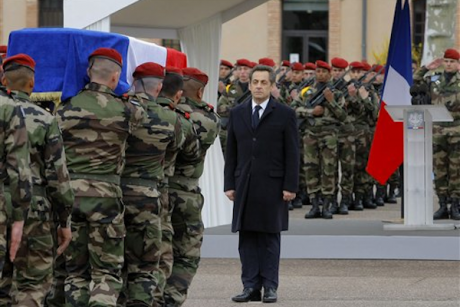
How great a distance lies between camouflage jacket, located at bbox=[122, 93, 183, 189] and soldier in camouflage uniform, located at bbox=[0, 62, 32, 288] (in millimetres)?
1288

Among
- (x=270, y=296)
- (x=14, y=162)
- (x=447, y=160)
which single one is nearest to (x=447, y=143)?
(x=447, y=160)

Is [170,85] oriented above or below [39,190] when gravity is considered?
above

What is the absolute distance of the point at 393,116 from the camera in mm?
13875

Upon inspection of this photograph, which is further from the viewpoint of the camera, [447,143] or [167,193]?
[447,143]

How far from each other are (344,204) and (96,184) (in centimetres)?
973

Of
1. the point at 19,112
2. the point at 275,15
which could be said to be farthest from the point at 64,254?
the point at 275,15

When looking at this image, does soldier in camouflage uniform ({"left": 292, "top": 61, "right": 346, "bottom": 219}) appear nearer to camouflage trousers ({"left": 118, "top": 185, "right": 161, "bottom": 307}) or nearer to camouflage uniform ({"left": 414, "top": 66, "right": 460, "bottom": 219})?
camouflage uniform ({"left": 414, "top": 66, "right": 460, "bottom": 219})

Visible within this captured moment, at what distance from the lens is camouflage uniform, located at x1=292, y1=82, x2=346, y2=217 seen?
17016mm

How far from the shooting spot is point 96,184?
8.13 metres

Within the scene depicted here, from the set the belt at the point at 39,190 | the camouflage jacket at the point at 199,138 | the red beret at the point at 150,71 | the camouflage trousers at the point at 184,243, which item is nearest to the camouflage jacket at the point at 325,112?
the camouflage jacket at the point at 199,138

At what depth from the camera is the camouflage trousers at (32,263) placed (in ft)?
25.3

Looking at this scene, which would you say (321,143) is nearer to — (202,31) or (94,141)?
(202,31)

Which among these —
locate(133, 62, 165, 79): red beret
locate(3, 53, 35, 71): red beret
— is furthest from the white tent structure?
locate(3, 53, 35, 71): red beret

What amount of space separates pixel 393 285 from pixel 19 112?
5009mm
